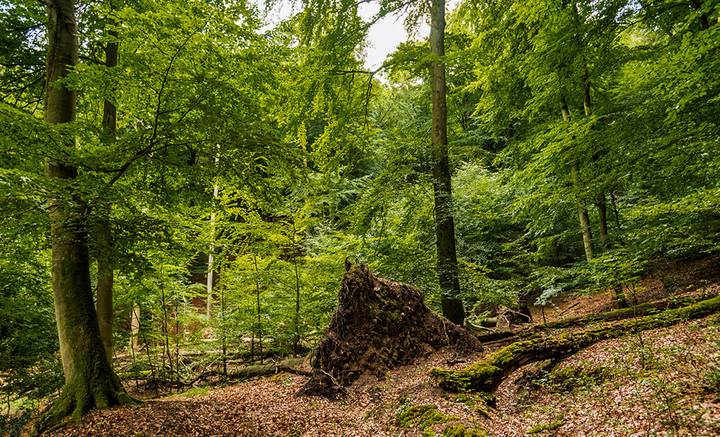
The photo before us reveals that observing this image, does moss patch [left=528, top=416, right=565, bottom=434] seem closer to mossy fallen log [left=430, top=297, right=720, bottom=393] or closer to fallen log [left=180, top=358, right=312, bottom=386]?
mossy fallen log [left=430, top=297, right=720, bottom=393]

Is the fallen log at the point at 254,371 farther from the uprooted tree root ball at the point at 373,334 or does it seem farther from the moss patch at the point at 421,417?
the moss patch at the point at 421,417

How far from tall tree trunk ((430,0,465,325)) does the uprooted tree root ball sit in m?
0.72

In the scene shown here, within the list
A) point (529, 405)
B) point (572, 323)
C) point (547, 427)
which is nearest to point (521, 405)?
point (529, 405)

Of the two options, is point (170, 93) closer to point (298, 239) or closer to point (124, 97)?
point (124, 97)

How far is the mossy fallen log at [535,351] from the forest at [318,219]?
1.5 inches

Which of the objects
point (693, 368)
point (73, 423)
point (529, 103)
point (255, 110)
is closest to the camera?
point (693, 368)

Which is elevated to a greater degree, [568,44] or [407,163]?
[568,44]

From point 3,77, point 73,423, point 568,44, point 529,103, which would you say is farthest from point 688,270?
point 3,77

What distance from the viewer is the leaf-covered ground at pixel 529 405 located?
2.77m

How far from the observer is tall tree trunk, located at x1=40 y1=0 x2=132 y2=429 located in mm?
4477

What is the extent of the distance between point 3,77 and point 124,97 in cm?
282

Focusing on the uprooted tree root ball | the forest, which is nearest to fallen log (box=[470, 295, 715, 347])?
the forest

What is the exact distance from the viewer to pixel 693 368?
3213 mm

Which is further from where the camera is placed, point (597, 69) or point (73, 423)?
point (597, 69)
